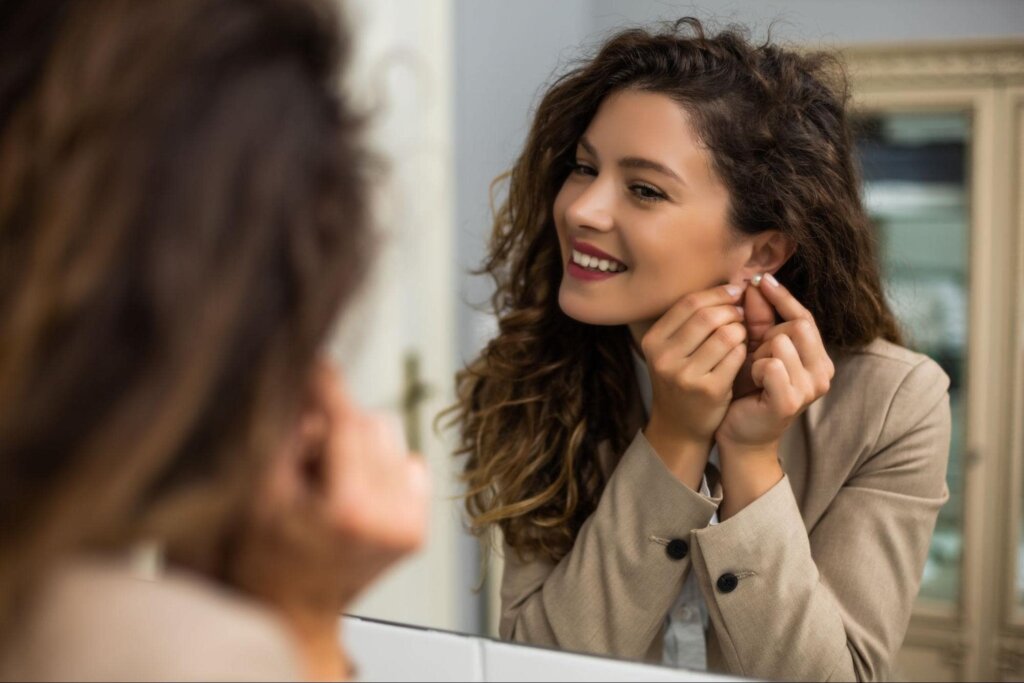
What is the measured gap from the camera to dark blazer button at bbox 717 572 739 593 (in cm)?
48

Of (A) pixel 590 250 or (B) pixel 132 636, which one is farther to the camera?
(A) pixel 590 250

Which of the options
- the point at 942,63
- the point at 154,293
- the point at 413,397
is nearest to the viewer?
the point at 154,293

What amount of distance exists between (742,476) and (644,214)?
0.15 m

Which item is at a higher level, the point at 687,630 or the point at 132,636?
the point at 132,636

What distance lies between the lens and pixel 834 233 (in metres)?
0.48

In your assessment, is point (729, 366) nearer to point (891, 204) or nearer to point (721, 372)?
point (721, 372)

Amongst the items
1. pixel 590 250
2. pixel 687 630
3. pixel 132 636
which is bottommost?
pixel 687 630

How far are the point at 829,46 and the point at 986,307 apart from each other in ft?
0.54

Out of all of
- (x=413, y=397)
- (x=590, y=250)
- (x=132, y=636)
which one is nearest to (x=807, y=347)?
(x=590, y=250)

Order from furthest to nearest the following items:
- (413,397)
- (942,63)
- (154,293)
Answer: (413,397), (942,63), (154,293)

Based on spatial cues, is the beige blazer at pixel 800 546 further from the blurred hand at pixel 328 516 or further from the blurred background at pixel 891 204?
the blurred hand at pixel 328 516

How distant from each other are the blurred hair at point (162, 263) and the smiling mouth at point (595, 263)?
245 mm

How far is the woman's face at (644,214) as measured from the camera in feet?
1.53

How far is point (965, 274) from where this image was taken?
0.49 m
